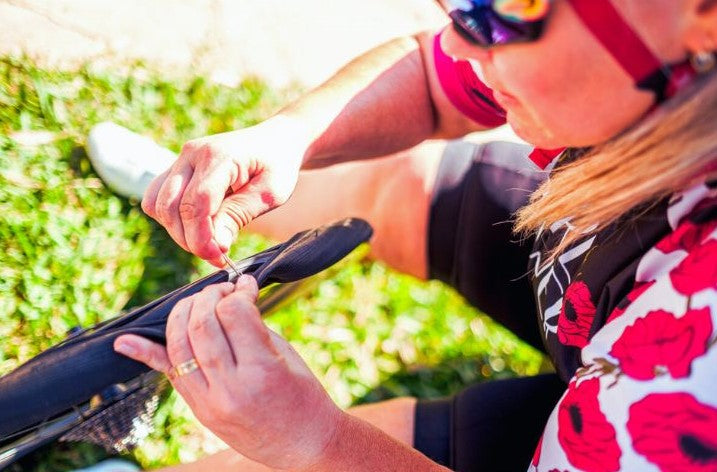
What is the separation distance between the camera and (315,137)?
1.47 metres

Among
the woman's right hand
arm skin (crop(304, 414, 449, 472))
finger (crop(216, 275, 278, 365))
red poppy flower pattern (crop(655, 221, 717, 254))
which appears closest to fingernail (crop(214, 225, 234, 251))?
the woman's right hand

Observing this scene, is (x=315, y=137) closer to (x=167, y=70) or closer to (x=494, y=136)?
(x=167, y=70)

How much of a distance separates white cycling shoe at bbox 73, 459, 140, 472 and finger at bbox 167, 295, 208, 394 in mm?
744

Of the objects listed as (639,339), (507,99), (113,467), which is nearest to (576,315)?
(639,339)

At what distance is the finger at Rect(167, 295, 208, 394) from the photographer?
3.17ft

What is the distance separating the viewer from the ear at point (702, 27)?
0.81m

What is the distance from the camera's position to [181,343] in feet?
3.17

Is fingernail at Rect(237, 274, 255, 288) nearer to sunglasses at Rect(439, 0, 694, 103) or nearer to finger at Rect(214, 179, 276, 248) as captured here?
finger at Rect(214, 179, 276, 248)

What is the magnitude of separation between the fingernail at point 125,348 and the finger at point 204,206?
291 mm

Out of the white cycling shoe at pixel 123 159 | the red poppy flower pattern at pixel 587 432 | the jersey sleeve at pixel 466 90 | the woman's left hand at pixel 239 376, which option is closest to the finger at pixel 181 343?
the woman's left hand at pixel 239 376

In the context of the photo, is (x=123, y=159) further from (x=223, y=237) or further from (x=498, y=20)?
(x=498, y=20)

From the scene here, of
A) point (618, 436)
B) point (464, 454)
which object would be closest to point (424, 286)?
point (464, 454)

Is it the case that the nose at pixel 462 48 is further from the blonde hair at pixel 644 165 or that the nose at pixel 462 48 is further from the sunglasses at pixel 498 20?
the blonde hair at pixel 644 165

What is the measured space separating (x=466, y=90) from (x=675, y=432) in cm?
89
